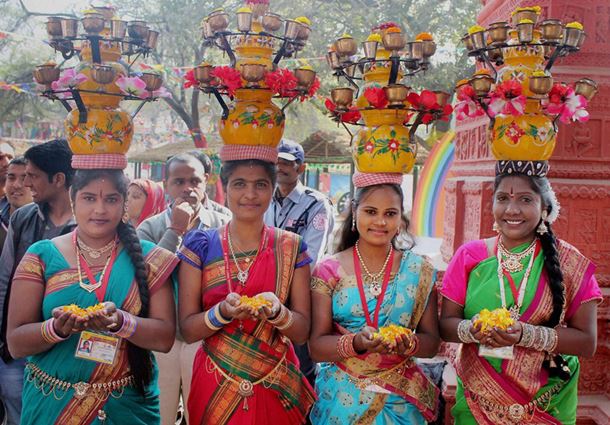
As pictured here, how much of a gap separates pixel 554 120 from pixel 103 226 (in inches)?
88.3

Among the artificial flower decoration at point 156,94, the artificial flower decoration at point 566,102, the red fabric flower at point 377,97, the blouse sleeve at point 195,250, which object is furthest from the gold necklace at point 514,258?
the artificial flower decoration at point 156,94

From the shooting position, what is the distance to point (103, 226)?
2904mm

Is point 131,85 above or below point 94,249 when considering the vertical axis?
above

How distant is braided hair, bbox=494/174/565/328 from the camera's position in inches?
114

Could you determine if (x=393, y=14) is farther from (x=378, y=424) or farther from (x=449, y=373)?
(x=378, y=424)

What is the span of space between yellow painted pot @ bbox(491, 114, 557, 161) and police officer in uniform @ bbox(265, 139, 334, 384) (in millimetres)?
1800

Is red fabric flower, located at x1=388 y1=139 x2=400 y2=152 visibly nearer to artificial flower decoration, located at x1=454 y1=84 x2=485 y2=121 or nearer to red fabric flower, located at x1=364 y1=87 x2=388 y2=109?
red fabric flower, located at x1=364 y1=87 x2=388 y2=109

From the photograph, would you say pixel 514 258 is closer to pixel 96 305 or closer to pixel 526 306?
pixel 526 306

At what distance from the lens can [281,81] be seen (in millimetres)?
3053

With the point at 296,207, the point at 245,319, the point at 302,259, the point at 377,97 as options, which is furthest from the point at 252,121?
the point at 296,207

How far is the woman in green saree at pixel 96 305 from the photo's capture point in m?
2.80

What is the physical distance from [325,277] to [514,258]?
908mm

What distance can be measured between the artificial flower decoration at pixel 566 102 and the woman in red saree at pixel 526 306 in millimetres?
280

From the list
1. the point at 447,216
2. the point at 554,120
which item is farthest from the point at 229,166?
the point at 447,216
